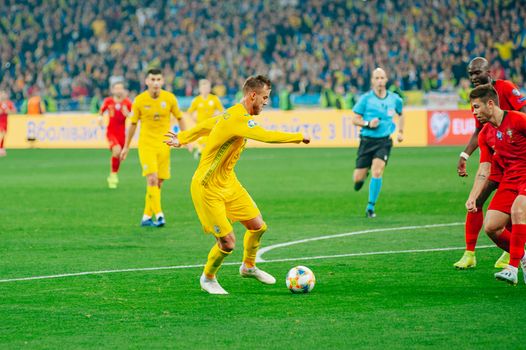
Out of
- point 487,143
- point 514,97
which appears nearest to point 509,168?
point 487,143

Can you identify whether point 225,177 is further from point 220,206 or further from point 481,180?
point 481,180

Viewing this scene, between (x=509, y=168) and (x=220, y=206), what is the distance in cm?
265

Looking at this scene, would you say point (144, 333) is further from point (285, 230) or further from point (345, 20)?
point (345, 20)

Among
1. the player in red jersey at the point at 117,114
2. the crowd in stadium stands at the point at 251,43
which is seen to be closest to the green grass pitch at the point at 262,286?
the player in red jersey at the point at 117,114

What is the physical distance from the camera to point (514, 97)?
10125 mm

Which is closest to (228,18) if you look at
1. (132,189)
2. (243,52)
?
(243,52)

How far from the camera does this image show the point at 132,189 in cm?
2083

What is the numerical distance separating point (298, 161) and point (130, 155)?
757 centimetres

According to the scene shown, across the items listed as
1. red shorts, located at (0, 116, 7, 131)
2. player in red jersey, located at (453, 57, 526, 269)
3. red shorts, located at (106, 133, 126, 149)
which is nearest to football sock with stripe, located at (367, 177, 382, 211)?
player in red jersey, located at (453, 57, 526, 269)

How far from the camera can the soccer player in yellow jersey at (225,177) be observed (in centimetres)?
841

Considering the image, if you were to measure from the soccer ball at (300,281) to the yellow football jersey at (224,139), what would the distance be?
39.3 inches

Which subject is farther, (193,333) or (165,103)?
(165,103)

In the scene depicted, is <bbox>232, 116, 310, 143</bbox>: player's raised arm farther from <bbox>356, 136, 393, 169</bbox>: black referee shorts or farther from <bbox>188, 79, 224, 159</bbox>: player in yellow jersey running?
<bbox>188, 79, 224, 159</bbox>: player in yellow jersey running

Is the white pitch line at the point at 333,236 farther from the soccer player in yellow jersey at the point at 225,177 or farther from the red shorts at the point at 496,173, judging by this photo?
the red shorts at the point at 496,173
